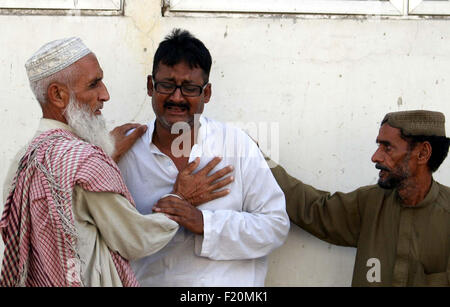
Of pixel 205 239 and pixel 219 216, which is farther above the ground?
pixel 219 216

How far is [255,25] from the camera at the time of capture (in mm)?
→ 4445

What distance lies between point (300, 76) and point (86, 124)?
1538mm

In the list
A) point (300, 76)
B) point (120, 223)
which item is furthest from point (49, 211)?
point (300, 76)

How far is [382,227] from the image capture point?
3979 millimetres

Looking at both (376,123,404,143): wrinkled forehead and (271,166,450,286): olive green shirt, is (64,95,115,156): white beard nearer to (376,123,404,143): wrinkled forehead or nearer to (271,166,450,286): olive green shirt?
(271,166,450,286): olive green shirt

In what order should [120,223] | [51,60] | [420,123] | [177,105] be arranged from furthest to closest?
Result: [420,123] → [177,105] → [51,60] → [120,223]

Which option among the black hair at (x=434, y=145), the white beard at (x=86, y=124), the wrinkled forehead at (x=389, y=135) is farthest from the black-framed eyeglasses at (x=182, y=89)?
the black hair at (x=434, y=145)

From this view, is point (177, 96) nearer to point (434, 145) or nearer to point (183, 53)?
→ point (183, 53)

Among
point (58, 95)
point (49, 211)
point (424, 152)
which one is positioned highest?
point (58, 95)

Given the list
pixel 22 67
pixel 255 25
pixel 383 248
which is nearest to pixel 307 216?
pixel 383 248

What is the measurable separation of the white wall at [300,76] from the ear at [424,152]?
1.87 feet

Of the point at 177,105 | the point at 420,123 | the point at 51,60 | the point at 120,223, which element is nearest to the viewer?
the point at 120,223

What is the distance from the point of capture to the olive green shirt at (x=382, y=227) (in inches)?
150

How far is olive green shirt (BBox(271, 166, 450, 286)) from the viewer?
381cm
